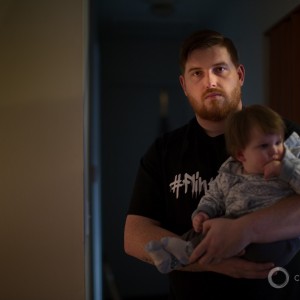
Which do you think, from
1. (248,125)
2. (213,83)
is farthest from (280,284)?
(213,83)

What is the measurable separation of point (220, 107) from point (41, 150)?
750 millimetres

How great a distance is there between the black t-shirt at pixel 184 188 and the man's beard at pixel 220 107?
81 mm

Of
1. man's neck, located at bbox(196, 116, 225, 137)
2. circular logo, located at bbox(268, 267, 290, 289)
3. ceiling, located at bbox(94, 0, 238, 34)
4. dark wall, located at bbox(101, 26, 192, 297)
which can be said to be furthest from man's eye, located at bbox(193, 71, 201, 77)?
dark wall, located at bbox(101, 26, 192, 297)

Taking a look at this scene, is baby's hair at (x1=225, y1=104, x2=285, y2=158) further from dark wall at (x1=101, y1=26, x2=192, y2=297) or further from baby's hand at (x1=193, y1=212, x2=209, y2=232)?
dark wall at (x1=101, y1=26, x2=192, y2=297)

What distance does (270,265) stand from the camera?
0.80m

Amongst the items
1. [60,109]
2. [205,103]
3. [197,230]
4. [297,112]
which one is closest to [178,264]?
[197,230]

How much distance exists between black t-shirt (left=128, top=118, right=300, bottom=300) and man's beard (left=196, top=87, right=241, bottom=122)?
0.26 ft

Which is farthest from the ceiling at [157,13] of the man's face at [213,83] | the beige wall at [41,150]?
the man's face at [213,83]

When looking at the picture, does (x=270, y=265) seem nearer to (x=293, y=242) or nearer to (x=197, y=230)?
(x=293, y=242)

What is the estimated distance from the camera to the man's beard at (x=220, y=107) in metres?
1.00

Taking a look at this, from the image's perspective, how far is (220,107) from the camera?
1.00 m

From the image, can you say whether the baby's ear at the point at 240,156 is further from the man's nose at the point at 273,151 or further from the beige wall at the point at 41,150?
the beige wall at the point at 41,150

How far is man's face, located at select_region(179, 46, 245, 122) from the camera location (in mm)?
997

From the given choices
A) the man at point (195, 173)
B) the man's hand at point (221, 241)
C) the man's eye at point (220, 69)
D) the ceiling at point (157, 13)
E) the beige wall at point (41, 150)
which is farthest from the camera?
the ceiling at point (157, 13)
